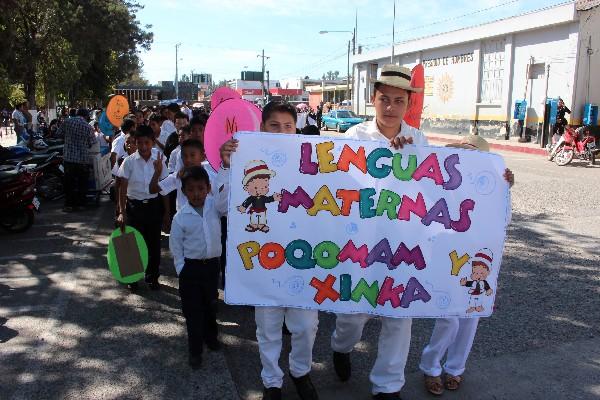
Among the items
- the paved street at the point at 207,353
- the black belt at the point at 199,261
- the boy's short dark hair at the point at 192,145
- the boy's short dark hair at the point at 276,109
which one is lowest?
the paved street at the point at 207,353

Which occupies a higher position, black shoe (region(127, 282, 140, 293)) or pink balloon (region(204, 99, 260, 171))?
pink balloon (region(204, 99, 260, 171))

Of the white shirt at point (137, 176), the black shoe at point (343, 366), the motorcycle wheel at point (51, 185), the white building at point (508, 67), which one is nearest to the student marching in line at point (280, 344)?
the black shoe at point (343, 366)

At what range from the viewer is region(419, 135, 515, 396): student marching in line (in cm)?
320

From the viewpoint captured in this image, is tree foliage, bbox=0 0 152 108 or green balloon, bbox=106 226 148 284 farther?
tree foliage, bbox=0 0 152 108

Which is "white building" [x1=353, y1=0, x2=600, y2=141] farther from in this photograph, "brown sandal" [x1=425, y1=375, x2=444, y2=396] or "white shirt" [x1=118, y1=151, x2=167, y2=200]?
"brown sandal" [x1=425, y1=375, x2=444, y2=396]

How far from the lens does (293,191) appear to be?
10.4 ft

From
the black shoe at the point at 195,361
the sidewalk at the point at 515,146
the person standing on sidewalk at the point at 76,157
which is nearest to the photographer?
the black shoe at the point at 195,361

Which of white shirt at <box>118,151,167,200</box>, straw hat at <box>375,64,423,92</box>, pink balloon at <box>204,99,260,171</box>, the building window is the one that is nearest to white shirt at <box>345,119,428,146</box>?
straw hat at <box>375,64,423,92</box>

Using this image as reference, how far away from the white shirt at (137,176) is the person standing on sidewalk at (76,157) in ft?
14.0

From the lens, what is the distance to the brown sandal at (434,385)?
131 inches

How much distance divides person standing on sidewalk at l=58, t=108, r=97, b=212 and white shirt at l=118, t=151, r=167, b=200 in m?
4.25

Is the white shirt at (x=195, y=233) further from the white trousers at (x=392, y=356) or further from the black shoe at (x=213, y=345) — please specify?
the white trousers at (x=392, y=356)

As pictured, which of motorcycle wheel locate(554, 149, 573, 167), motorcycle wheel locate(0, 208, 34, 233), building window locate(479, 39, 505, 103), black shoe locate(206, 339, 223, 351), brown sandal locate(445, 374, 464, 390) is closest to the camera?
brown sandal locate(445, 374, 464, 390)

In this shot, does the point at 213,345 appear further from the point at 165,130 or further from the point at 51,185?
the point at 51,185
